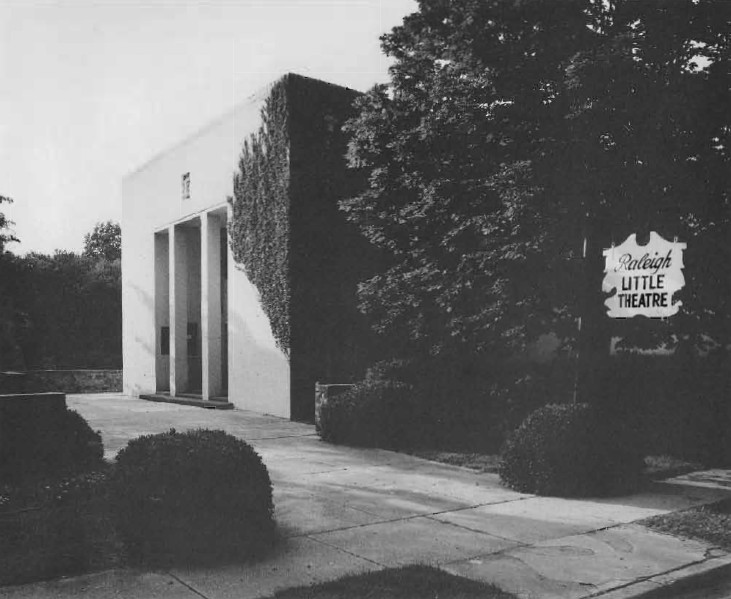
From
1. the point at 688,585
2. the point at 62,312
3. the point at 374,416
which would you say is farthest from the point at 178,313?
the point at 688,585

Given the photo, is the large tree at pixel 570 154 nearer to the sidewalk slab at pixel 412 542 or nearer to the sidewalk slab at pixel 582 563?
the sidewalk slab at pixel 582 563

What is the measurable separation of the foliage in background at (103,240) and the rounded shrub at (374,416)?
6449cm

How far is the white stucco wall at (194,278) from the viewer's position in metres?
15.3

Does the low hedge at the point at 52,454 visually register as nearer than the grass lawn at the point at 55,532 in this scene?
No

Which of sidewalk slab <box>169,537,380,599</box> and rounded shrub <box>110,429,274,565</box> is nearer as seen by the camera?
sidewalk slab <box>169,537,380,599</box>

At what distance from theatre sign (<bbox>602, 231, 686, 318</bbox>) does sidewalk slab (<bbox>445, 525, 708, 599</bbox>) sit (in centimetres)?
264

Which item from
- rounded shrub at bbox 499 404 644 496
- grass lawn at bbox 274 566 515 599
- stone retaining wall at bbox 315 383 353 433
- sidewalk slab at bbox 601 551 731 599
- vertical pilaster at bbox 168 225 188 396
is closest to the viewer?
grass lawn at bbox 274 566 515 599

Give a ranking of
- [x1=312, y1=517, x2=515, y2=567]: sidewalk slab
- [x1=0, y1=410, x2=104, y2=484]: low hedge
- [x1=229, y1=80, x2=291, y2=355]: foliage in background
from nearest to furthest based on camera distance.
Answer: [x1=312, y1=517, x2=515, y2=567]: sidewalk slab
[x1=0, y1=410, x2=104, y2=484]: low hedge
[x1=229, y1=80, x2=291, y2=355]: foliage in background

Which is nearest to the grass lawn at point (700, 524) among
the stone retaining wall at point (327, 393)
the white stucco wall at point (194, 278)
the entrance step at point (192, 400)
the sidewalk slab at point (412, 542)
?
the sidewalk slab at point (412, 542)

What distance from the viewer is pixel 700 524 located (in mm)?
6598

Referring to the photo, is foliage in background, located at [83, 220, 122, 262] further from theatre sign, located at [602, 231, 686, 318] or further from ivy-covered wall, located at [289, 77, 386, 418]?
theatre sign, located at [602, 231, 686, 318]

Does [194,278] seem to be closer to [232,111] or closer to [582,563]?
[232,111]

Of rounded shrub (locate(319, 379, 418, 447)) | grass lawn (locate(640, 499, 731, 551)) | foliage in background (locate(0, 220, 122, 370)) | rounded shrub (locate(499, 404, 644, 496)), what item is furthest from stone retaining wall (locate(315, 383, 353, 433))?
foliage in background (locate(0, 220, 122, 370))

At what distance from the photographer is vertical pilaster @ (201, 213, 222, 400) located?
17.5 m
